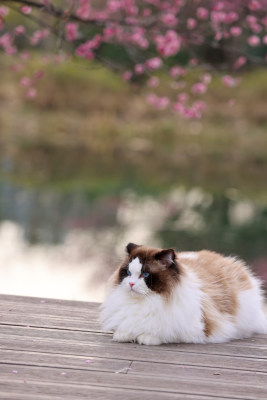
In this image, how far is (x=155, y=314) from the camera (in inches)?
114

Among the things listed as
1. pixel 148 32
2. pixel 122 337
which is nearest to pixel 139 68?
pixel 148 32

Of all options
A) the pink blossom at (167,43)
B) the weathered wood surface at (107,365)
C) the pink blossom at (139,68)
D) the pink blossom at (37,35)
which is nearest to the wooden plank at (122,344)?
the weathered wood surface at (107,365)

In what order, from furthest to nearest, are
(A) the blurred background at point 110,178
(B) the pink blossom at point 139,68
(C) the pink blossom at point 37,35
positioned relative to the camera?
1. (A) the blurred background at point 110,178
2. (C) the pink blossom at point 37,35
3. (B) the pink blossom at point 139,68

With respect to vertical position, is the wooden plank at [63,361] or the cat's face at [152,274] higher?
the cat's face at [152,274]

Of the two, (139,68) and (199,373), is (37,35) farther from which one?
(199,373)

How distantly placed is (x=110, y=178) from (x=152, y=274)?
35.4 ft

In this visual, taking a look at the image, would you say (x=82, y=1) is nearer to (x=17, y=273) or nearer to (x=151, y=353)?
(x=17, y=273)

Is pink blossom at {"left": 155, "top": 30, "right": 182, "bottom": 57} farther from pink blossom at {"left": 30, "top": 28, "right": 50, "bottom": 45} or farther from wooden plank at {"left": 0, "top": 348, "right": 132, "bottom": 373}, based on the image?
wooden plank at {"left": 0, "top": 348, "right": 132, "bottom": 373}

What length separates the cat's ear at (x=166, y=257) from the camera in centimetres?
287

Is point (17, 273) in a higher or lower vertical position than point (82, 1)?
lower

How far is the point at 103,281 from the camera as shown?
23.4ft

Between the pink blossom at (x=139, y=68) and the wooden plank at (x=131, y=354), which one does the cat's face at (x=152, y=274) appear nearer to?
the wooden plank at (x=131, y=354)

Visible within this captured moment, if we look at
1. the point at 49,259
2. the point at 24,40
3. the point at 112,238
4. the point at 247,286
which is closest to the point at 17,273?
the point at 49,259

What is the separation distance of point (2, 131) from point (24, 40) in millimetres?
6179
